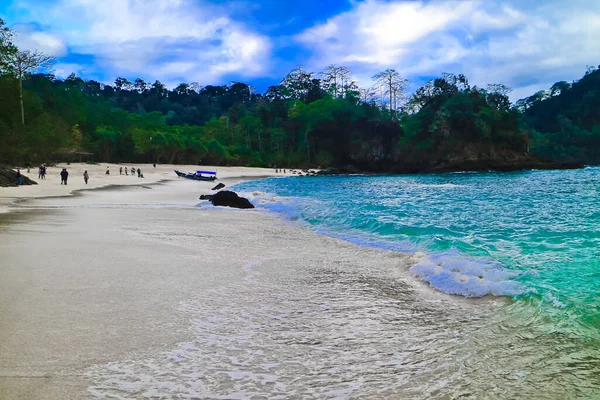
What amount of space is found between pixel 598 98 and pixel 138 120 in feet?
327

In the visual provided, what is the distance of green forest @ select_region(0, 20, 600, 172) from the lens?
4959 centimetres

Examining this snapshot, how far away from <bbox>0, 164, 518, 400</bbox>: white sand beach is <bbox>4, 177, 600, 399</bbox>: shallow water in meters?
0.02

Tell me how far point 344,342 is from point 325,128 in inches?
3387

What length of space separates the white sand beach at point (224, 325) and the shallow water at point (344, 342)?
2 cm

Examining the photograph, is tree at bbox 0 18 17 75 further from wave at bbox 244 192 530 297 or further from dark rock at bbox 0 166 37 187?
wave at bbox 244 192 530 297

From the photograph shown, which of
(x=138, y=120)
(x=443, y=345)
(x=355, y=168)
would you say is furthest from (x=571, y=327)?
(x=138, y=120)

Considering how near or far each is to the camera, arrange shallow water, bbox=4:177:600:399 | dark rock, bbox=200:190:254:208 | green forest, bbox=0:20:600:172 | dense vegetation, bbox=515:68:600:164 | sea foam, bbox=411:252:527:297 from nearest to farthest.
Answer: shallow water, bbox=4:177:600:399
sea foam, bbox=411:252:527:297
dark rock, bbox=200:190:254:208
green forest, bbox=0:20:600:172
dense vegetation, bbox=515:68:600:164

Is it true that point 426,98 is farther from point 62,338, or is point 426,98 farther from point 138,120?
point 62,338

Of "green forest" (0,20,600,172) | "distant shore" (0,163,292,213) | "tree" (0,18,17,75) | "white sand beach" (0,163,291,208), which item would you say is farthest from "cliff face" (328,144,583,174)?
"tree" (0,18,17,75)

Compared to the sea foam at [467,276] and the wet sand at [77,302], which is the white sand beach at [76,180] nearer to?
the wet sand at [77,302]

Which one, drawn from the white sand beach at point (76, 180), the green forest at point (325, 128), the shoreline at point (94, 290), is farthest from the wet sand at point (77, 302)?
the green forest at point (325, 128)

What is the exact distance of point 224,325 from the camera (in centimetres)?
450

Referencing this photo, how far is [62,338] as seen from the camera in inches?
156

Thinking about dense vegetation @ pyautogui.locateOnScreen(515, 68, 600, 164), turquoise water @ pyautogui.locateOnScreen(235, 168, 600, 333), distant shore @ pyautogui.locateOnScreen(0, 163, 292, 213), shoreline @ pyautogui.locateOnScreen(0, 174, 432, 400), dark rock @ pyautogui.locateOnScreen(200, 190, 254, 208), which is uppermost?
dense vegetation @ pyautogui.locateOnScreen(515, 68, 600, 164)
